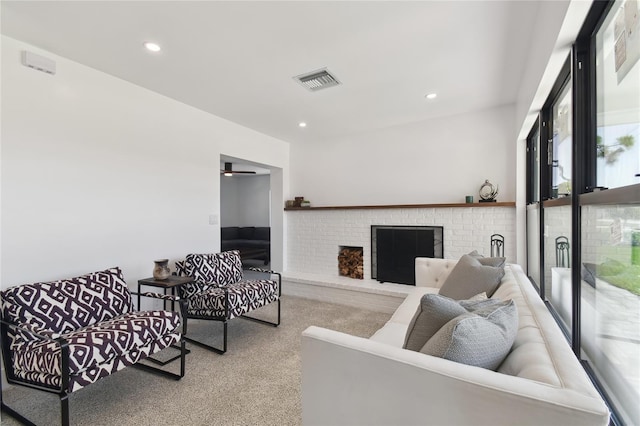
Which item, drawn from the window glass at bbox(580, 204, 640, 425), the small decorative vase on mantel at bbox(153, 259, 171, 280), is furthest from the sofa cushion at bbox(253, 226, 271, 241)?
the window glass at bbox(580, 204, 640, 425)

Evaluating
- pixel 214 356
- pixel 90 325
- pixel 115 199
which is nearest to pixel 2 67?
pixel 115 199

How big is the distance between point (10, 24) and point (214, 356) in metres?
2.76

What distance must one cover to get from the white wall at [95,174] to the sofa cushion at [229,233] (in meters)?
3.68

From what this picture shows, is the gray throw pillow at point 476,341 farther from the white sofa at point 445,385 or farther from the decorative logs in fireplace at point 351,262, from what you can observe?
the decorative logs in fireplace at point 351,262

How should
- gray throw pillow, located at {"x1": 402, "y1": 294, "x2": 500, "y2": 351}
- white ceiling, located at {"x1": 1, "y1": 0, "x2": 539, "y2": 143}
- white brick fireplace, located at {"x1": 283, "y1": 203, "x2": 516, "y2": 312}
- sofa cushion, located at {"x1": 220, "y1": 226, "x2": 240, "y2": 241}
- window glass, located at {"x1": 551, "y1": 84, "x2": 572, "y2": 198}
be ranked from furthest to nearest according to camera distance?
sofa cushion, located at {"x1": 220, "y1": 226, "x2": 240, "y2": 241} → white brick fireplace, located at {"x1": 283, "y1": 203, "x2": 516, "y2": 312} → white ceiling, located at {"x1": 1, "y1": 0, "x2": 539, "y2": 143} → window glass, located at {"x1": 551, "y1": 84, "x2": 572, "y2": 198} → gray throw pillow, located at {"x1": 402, "y1": 294, "x2": 500, "y2": 351}

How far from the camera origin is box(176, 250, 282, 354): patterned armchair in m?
2.57

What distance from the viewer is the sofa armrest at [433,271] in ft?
9.17

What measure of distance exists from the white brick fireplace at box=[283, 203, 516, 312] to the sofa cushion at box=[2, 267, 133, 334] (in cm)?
241

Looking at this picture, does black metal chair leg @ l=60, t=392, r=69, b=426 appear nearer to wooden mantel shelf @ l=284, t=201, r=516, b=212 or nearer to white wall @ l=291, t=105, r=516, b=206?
wooden mantel shelf @ l=284, t=201, r=516, b=212

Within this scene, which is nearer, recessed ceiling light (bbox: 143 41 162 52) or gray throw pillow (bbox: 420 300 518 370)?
gray throw pillow (bbox: 420 300 518 370)

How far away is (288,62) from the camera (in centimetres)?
240

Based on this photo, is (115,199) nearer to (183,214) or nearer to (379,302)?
(183,214)

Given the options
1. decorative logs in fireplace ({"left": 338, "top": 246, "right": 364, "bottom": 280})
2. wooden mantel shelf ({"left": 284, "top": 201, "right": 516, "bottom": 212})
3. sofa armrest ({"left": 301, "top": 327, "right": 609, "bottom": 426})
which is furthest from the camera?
decorative logs in fireplace ({"left": 338, "top": 246, "right": 364, "bottom": 280})

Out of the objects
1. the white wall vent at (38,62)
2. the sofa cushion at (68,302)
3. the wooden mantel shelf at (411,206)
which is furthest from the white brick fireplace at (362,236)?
the white wall vent at (38,62)
